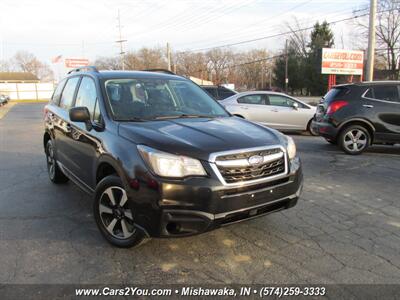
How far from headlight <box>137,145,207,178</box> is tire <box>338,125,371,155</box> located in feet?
20.5

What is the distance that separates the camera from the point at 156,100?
4.25 meters

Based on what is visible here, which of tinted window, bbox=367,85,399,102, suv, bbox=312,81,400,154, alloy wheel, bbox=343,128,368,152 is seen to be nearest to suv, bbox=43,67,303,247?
suv, bbox=312,81,400,154

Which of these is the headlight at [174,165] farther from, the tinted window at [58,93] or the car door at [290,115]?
the car door at [290,115]

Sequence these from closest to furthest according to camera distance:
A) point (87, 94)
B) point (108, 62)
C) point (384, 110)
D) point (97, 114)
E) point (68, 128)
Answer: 1. point (97, 114)
2. point (87, 94)
3. point (68, 128)
4. point (384, 110)
5. point (108, 62)

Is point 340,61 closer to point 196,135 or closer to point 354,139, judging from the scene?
point 354,139

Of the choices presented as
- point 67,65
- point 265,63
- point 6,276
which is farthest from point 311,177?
point 265,63

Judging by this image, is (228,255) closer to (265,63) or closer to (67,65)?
(67,65)

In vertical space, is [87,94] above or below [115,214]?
above

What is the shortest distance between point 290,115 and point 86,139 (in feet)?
28.5

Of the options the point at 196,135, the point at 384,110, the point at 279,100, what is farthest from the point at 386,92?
the point at 196,135

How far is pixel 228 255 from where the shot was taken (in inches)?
135

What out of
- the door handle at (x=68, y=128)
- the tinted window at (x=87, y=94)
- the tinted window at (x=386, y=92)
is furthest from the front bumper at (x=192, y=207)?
the tinted window at (x=386, y=92)

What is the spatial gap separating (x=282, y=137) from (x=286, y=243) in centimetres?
108

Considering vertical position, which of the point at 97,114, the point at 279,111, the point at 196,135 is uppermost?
the point at 97,114
